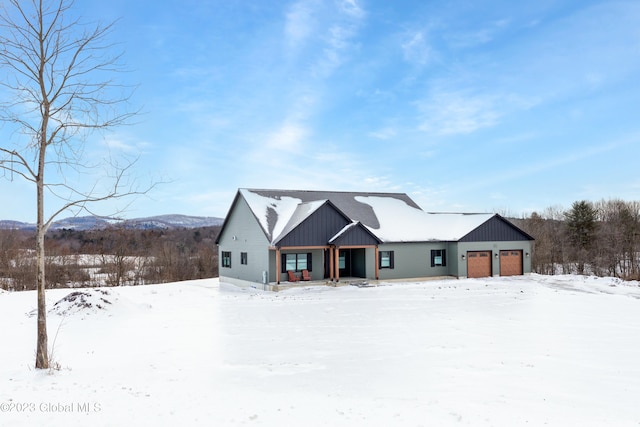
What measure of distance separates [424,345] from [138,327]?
8773 millimetres

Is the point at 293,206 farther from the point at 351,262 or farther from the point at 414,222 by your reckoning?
the point at 414,222

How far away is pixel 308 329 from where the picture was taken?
13.5 meters

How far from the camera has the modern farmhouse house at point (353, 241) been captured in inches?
972

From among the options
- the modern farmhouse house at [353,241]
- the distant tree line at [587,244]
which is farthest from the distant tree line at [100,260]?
the distant tree line at [587,244]

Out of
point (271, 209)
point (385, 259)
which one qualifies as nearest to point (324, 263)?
point (385, 259)

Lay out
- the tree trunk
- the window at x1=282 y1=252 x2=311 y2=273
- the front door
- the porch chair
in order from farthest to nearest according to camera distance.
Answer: the front door
the window at x1=282 y1=252 x2=311 y2=273
the porch chair
the tree trunk

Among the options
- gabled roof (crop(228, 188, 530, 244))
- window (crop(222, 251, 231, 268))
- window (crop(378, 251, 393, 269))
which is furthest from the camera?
window (crop(222, 251, 231, 268))

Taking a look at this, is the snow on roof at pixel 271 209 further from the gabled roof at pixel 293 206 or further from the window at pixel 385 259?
the window at pixel 385 259

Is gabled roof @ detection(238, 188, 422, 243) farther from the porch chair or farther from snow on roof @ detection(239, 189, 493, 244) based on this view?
the porch chair

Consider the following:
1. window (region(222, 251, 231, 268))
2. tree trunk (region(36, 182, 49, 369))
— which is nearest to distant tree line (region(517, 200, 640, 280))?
window (region(222, 251, 231, 268))

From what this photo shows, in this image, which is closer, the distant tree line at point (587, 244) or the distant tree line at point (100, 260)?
the distant tree line at point (100, 260)

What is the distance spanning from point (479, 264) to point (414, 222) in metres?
Result: 4.92

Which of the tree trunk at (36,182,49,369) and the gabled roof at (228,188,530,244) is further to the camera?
the gabled roof at (228,188,530,244)

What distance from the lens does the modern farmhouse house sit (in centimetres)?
2469
